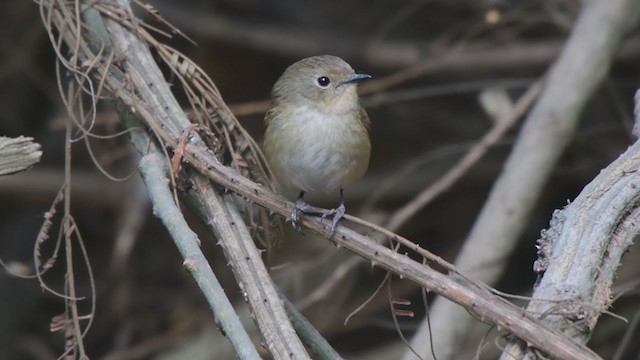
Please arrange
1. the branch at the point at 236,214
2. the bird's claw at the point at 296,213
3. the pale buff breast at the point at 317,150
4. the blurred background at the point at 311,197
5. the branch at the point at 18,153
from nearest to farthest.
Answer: the branch at the point at 236,214
the branch at the point at 18,153
the bird's claw at the point at 296,213
the pale buff breast at the point at 317,150
the blurred background at the point at 311,197

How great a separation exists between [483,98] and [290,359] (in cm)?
275

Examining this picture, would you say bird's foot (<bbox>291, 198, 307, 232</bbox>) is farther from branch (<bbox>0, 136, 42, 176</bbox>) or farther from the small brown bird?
branch (<bbox>0, 136, 42, 176</bbox>)

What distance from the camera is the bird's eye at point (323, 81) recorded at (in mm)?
3762

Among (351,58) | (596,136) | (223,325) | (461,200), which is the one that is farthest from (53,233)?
(223,325)

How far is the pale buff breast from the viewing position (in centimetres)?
352

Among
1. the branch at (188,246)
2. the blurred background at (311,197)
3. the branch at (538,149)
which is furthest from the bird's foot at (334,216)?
the blurred background at (311,197)

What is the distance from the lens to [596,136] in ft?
18.4

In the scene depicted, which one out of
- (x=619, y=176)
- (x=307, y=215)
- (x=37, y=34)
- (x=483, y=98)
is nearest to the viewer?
(x=619, y=176)

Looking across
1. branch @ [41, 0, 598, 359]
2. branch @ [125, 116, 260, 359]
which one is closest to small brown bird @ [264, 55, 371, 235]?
branch @ [41, 0, 598, 359]

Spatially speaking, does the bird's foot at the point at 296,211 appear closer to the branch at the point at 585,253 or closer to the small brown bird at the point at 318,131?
the small brown bird at the point at 318,131

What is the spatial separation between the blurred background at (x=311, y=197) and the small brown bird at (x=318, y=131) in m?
1.32

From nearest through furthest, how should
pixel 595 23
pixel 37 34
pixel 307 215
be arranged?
1. pixel 307 215
2. pixel 595 23
3. pixel 37 34

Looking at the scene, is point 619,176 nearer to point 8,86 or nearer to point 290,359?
point 290,359

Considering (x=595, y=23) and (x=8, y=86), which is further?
(x=8, y=86)
